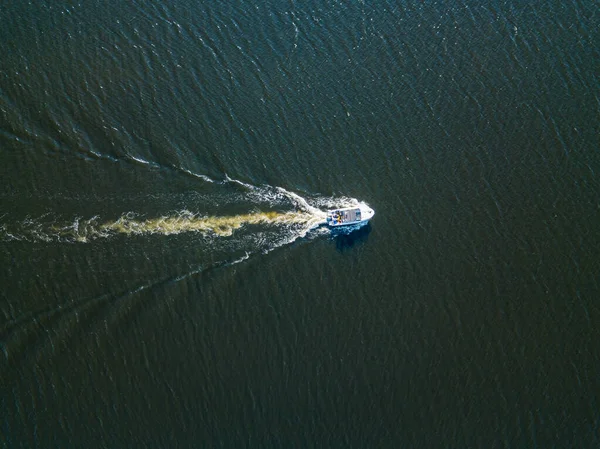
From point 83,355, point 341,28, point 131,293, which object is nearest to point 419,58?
point 341,28

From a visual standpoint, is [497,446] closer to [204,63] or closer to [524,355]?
[524,355]

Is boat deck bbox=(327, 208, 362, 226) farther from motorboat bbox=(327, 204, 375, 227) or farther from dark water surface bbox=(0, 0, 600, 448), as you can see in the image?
dark water surface bbox=(0, 0, 600, 448)

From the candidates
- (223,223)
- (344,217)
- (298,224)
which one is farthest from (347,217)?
(223,223)

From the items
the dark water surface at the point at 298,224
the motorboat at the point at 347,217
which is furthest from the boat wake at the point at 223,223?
the motorboat at the point at 347,217

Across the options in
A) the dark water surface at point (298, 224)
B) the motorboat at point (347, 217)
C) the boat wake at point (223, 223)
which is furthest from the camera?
the motorboat at point (347, 217)

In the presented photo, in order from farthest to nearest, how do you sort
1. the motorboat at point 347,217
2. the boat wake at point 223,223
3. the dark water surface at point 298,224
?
the motorboat at point 347,217 → the boat wake at point 223,223 → the dark water surface at point 298,224

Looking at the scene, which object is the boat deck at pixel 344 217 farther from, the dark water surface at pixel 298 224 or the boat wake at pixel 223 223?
the dark water surface at pixel 298 224

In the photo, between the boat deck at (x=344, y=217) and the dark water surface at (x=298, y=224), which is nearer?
the dark water surface at (x=298, y=224)

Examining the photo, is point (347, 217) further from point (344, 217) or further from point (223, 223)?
point (223, 223)

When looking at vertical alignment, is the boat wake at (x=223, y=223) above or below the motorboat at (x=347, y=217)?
above
